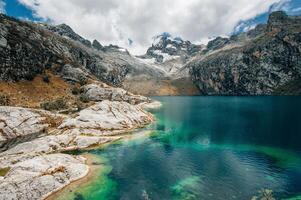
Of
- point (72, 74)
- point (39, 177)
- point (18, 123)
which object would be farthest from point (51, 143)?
point (72, 74)

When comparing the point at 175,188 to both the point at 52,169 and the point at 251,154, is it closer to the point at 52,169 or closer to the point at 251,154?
the point at 52,169

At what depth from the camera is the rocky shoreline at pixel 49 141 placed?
46719 millimetres

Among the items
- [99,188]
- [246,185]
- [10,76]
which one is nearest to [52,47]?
[10,76]

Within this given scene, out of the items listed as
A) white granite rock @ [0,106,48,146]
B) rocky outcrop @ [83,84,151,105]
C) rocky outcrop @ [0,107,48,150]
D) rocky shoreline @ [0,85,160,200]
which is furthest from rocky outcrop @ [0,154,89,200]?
rocky outcrop @ [83,84,151,105]

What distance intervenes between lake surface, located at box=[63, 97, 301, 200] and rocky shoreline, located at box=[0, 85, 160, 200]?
19.0 ft

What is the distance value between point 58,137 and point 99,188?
34.1 metres

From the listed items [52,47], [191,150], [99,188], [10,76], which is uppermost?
[52,47]

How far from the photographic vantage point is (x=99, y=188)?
48.9m

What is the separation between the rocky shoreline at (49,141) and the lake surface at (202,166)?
228 inches

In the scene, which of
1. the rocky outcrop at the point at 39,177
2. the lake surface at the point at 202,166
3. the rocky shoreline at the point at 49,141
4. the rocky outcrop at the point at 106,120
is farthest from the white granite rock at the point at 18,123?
the rocky outcrop at the point at 39,177

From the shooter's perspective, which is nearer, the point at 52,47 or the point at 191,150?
the point at 191,150

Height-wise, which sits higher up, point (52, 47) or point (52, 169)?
point (52, 47)

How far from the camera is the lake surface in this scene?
46.3m

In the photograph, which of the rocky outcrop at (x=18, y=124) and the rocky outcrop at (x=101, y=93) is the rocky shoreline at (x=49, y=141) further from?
the rocky outcrop at (x=101, y=93)
